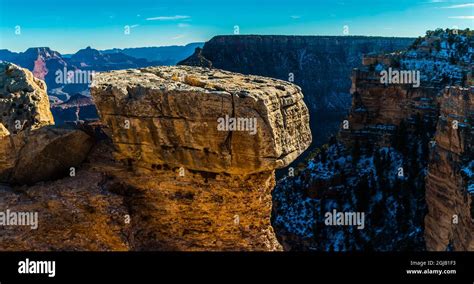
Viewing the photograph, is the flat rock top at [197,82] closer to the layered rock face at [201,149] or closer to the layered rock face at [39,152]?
the layered rock face at [201,149]

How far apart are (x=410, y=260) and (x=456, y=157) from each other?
1703 centimetres

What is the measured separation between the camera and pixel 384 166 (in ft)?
123

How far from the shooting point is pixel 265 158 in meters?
9.63

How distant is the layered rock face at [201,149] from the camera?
9.58 m

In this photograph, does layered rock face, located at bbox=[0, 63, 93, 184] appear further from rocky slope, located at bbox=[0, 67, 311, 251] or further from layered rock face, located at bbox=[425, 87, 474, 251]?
layered rock face, located at bbox=[425, 87, 474, 251]

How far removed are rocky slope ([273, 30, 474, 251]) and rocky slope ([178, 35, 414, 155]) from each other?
50010mm

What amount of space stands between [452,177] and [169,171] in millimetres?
18416

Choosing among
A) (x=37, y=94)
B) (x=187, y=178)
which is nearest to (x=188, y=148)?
(x=187, y=178)

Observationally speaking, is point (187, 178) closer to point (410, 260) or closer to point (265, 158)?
point (265, 158)

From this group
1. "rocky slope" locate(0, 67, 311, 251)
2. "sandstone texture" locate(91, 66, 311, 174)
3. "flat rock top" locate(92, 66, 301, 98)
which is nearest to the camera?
"sandstone texture" locate(91, 66, 311, 174)

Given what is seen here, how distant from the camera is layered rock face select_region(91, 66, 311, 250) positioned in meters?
9.58

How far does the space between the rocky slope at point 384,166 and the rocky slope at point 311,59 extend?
50.0 meters

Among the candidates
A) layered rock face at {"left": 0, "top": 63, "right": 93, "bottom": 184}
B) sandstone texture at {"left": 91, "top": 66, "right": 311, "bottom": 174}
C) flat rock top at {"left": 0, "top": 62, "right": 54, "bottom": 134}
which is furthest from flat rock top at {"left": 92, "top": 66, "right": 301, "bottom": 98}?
flat rock top at {"left": 0, "top": 62, "right": 54, "bottom": 134}

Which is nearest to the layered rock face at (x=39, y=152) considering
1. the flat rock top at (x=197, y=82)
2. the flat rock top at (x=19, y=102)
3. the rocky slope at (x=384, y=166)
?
the flat rock top at (x=19, y=102)
